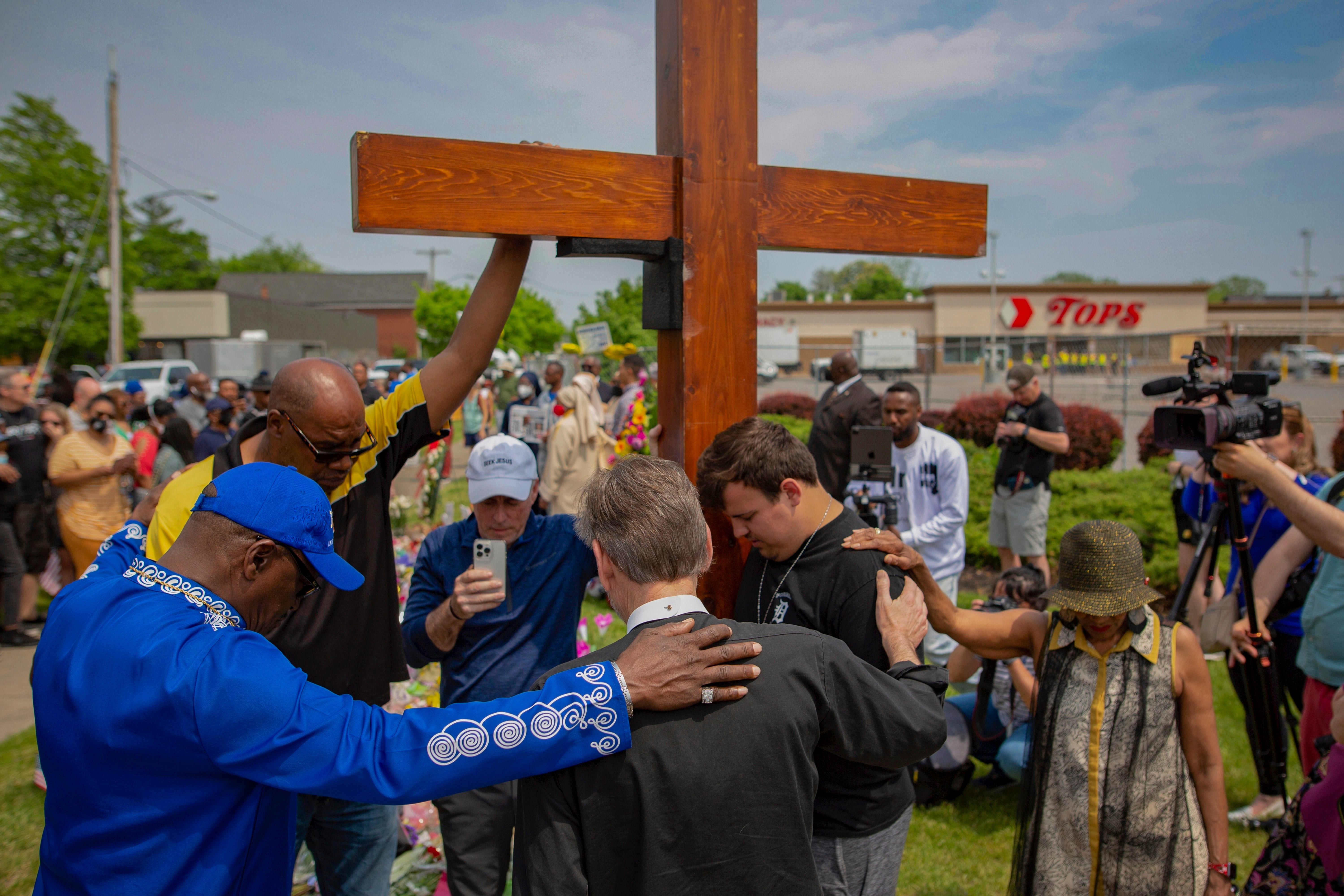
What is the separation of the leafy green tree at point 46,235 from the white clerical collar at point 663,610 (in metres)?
38.8

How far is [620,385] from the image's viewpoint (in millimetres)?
11492

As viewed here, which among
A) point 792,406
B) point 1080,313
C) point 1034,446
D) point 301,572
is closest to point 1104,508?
point 1034,446

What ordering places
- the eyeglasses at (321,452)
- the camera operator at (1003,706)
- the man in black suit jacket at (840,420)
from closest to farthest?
1. the eyeglasses at (321,452)
2. the camera operator at (1003,706)
3. the man in black suit jacket at (840,420)

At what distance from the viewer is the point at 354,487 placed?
98.3 inches

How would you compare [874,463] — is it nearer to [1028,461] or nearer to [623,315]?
[1028,461]

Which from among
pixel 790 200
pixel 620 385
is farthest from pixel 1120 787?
pixel 620 385

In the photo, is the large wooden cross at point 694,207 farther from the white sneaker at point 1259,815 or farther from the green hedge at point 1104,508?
the green hedge at point 1104,508

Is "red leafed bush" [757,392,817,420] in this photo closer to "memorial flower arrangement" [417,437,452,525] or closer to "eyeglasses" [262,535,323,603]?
"memorial flower arrangement" [417,437,452,525]

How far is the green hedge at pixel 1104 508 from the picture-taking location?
22.9 feet

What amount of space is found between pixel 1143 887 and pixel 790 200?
2337mm

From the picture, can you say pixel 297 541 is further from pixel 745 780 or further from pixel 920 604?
pixel 920 604

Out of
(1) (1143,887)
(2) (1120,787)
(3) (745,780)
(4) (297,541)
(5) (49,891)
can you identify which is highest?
(4) (297,541)

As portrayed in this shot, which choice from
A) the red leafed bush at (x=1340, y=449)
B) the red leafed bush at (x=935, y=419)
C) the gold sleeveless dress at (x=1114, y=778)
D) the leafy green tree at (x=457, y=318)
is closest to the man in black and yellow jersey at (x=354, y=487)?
the gold sleeveless dress at (x=1114, y=778)

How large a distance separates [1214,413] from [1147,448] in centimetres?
837
